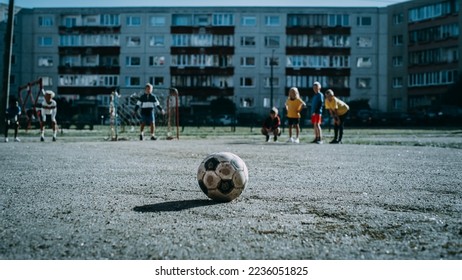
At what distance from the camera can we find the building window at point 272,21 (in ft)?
223

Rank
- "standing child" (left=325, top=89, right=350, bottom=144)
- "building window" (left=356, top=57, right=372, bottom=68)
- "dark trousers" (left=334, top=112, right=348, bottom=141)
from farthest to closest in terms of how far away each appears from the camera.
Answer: "building window" (left=356, top=57, right=372, bottom=68) → "dark trousers" (left=334, top=112, right=348, bottom=141) → "standing child" (left=325, top=89, right=350, bottom=144)

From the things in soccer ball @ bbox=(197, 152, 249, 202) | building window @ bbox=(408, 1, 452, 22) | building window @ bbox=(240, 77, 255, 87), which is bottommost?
soccer ball @ bbox=(197, 152, 249, 202)

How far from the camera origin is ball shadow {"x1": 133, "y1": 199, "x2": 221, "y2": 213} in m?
5.03

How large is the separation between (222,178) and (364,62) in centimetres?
6598

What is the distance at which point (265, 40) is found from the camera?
67875 millimetres

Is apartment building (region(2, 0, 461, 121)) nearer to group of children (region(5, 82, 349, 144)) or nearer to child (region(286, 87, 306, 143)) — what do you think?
group of children (region(5, 82, 349, 144))

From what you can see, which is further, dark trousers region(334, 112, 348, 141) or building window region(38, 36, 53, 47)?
building window region(38, 36, 53, 47)

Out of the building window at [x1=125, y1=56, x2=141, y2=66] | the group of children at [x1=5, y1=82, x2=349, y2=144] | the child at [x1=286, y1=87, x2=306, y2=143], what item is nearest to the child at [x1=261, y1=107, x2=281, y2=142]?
the group of children at [x1=5, y1=82, x2=349, y2=144]

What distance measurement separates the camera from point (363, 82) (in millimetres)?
68500

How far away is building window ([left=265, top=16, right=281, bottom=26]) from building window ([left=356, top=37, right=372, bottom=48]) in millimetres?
10449

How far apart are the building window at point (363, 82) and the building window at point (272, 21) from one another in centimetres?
1248

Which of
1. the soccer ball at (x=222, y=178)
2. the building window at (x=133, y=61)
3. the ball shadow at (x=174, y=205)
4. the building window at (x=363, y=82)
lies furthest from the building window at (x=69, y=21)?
the ball shadow at (x=174, y=205)

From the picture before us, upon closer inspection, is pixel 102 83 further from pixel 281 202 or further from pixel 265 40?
pixel 281 202

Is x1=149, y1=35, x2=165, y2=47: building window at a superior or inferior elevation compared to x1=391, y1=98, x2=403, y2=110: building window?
superior
